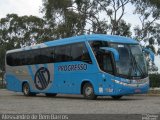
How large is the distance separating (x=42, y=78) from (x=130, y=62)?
7.78m

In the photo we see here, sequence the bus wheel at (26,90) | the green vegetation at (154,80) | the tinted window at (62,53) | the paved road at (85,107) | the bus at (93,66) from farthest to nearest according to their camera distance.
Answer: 1. the green vegetation at (154,80)
2. the bus wheel at (26,90)
3. the tinted window at (62,53)
4. the bus at (93,66)
5. the paved road at (85,107)

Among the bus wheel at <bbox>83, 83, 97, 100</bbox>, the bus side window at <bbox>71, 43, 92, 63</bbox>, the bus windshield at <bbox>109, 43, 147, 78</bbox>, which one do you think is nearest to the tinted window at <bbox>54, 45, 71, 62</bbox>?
the bus side window at <bbox>71, 43, 92, 63</bbox>

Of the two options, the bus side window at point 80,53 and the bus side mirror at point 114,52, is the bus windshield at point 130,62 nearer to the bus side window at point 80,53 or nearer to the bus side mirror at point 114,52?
the bus side mirror at point 114,52

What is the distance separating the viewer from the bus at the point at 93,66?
23.9 metres

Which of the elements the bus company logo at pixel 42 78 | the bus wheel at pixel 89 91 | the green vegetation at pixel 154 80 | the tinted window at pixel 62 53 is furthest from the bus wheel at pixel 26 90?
the green vegetation at pixel 154 80

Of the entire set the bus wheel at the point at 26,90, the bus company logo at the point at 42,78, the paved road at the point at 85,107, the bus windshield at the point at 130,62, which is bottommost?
the paved road at the point at 85,107

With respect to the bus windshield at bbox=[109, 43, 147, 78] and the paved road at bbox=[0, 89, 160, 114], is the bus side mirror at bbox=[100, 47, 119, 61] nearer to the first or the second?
the bus windshield at bbox=[109, 43, 147, 78]

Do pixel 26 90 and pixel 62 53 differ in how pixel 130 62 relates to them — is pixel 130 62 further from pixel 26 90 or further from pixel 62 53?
pixel 26 90

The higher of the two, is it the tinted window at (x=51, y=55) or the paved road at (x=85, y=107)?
the tinted window at (x=51, y=55)

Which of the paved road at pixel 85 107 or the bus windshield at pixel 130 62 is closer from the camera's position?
the paved road at pixel 85 107

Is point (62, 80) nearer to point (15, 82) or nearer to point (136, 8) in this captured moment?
point (15, 82)

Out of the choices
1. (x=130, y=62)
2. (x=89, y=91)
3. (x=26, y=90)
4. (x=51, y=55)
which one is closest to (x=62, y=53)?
(x=51, y=55)

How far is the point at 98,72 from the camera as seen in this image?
79.9 feet

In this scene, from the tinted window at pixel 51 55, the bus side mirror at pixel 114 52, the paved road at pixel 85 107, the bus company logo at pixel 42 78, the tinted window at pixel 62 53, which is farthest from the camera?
the bus company logo at pixel 42 78
